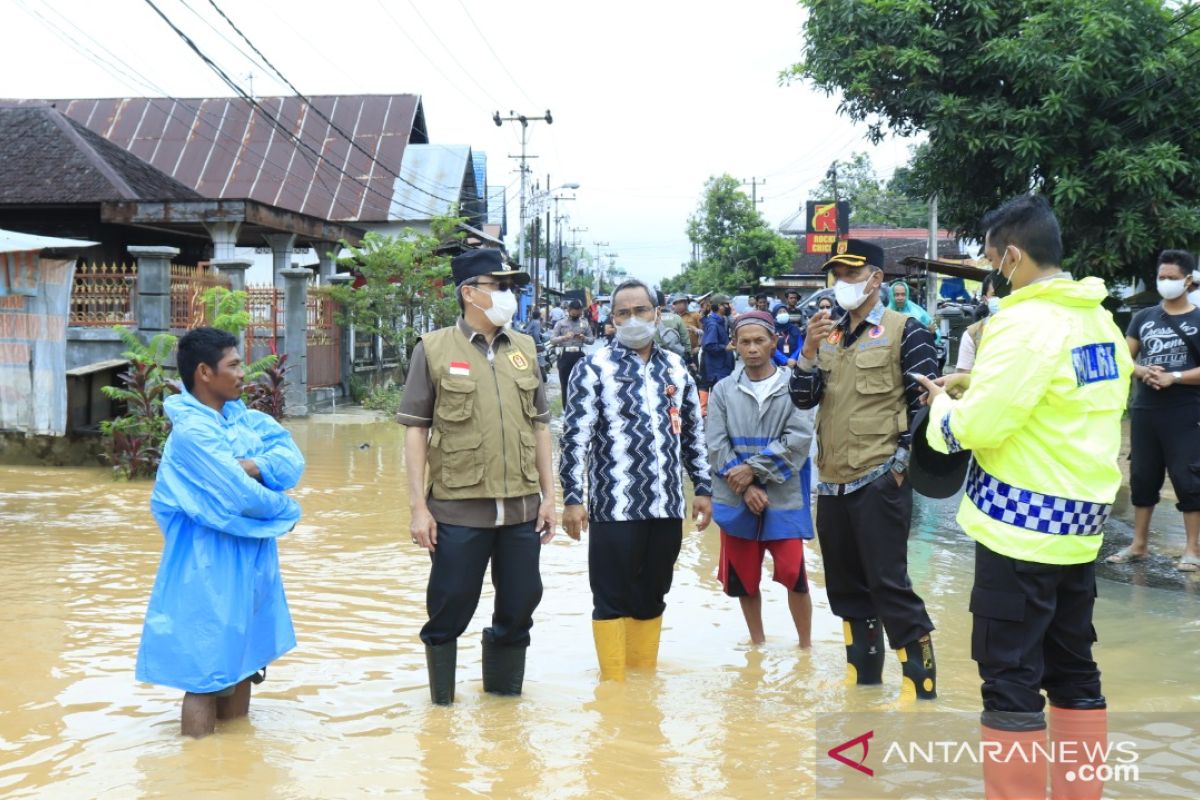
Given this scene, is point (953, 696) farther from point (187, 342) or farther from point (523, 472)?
point (187, 342)

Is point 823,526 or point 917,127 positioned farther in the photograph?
point 917,127

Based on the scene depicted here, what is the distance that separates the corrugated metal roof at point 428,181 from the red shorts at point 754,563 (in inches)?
1021

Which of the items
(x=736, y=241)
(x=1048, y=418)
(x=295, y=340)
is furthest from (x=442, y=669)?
(x=736, y=241)

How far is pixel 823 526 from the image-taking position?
5.02 metres

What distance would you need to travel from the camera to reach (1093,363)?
3.42 m

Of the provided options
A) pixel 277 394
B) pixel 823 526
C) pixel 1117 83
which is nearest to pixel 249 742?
pixel 823 526

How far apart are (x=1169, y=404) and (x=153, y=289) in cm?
1116

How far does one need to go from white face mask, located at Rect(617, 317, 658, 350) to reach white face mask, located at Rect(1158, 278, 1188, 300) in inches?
149

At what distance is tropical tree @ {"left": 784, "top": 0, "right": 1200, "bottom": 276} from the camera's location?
42.3 feet

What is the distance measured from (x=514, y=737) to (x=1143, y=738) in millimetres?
2411

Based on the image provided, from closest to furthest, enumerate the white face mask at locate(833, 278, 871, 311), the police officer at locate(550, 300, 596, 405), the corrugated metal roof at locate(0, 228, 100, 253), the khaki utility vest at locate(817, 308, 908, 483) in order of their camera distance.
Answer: the khaki utility vest at locate(817, 308, 908, 483), the white face mask at locate(833, 278, 871, 311), the corrugated metal roof at locate(0, 228, 100, 253), the police officer at locate(550, 300, 596, 405)

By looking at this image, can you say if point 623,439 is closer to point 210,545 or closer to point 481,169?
point 210,545

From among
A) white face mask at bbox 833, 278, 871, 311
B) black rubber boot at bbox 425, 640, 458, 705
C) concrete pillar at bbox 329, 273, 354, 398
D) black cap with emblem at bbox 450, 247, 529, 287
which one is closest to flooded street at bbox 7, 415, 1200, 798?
black rubber boot at bbox 425, 640, 458, 705

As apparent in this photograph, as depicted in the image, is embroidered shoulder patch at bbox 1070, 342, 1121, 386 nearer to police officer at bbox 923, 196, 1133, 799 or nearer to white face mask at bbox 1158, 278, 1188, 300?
police officer at bbox 923, 196, 1133, 799
